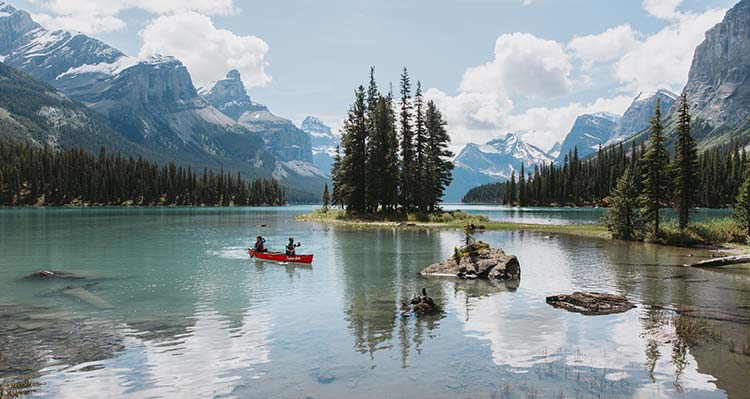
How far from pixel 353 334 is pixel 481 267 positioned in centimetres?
1618

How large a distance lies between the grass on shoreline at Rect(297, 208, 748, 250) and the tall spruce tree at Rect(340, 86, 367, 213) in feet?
17.5

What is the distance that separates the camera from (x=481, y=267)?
32781 millimetres

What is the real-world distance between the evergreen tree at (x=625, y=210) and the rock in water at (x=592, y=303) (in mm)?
38398

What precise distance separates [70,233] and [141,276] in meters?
43.1

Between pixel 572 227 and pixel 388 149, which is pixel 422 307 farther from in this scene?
pixel 388 149

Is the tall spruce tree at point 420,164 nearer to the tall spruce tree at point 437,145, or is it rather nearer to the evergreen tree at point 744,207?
the tall spruce tree at point 437,145

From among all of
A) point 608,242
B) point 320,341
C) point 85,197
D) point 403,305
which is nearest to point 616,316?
point 403,305

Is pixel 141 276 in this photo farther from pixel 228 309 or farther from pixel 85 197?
pixel 85 197

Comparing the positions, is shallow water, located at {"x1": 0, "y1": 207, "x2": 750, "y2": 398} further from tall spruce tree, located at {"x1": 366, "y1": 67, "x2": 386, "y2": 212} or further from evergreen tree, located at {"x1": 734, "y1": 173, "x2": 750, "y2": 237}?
tall spruce tree, located at {"x1": 366, "y1": 67, "x2": 386, "y2": 212}

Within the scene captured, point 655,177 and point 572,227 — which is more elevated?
point 655,177

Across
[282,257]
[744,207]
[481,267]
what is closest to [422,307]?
[481,267]

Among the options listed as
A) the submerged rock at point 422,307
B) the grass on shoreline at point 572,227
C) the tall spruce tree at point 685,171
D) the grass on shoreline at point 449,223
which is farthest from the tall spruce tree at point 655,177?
the submerged rock at point 422,307

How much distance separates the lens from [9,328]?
19000 millimetres

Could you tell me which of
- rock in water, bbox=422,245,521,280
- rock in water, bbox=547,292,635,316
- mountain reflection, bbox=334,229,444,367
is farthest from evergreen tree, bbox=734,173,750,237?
rock in water, bbox=547,292,635,316
